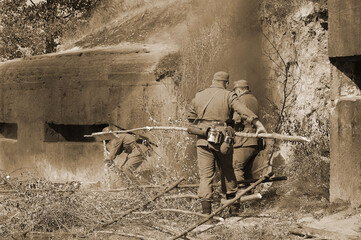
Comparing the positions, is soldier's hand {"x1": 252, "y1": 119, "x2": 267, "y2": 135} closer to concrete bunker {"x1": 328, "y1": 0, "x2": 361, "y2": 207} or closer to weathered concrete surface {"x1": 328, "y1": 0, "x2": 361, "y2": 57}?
concrete bunker {"x1": 328, "y1": 0, "x2": 361, "y2": 207}

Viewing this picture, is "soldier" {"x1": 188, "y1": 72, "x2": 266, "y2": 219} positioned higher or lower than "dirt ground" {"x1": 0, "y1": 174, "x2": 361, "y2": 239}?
higher

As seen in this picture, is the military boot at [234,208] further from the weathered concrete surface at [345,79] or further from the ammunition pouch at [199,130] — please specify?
the weathered concrete surface at [345,79]

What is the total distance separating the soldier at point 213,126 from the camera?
7.25 metres

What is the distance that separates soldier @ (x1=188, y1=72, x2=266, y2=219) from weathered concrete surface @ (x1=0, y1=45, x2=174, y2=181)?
349 cm

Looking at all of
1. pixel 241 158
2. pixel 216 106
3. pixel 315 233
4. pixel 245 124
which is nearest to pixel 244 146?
pixel 241 158

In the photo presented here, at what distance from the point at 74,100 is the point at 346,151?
712 cm

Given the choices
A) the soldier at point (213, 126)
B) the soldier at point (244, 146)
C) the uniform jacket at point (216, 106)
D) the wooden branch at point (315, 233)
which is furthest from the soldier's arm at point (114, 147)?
the wooden branch at point (315, 233)

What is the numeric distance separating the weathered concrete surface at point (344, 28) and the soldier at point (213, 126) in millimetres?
1282

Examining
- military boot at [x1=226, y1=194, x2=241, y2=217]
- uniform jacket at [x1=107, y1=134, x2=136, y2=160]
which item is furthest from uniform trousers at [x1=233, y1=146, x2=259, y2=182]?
uniform jacket at [x1=107, y1=134, x2=136, y2=160]

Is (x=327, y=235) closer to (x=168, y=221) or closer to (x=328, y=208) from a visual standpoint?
(x=328, y=208)

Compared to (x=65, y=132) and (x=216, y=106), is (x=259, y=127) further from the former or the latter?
(x=65, y=132)

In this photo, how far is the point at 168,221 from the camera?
7199mm

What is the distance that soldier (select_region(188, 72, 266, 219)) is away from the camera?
7.25 meters

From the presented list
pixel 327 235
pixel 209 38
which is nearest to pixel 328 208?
pixel 327 235
